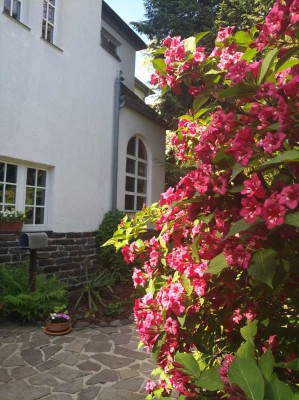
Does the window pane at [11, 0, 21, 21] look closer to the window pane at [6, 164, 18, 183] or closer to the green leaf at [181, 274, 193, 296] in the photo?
the window pane at [6, 164, 18, 183]

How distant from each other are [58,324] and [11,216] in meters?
1.91

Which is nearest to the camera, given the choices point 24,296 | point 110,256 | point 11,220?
point 24,296

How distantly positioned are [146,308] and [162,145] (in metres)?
8.91

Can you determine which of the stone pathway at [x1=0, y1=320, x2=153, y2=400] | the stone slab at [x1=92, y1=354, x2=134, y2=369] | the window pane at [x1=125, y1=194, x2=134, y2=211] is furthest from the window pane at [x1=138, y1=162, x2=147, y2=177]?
the stone slab at [x1=92, y1=354, x2=134, y2=369]

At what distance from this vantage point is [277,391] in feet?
2.69

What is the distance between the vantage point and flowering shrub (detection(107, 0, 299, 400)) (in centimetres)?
98

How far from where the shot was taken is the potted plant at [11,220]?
5434 mm

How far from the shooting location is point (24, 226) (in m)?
6.05

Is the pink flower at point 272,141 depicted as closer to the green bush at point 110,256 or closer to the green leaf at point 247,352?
the green leaf at point 247,352

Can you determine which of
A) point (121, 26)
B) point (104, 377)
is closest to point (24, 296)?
point (104, 377)

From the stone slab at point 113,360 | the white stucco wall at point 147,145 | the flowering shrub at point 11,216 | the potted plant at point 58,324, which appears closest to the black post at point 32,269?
the potted plant at point 58,324

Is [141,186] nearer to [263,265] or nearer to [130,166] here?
[130,166]

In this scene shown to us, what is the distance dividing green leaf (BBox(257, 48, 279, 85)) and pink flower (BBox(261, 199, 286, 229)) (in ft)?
1.44

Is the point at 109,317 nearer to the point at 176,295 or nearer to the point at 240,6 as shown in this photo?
the point at 176,295
